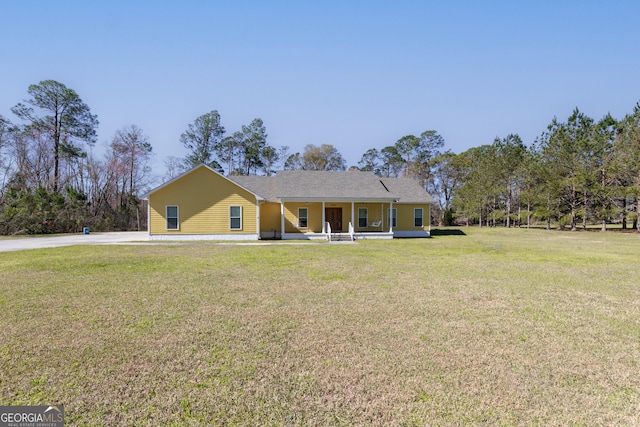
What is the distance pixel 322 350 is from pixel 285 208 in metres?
17.4

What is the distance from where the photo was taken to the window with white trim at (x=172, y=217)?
19406 mm

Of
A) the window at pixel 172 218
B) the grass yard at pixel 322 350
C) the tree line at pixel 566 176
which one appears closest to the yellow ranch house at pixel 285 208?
the window at pixel 172 218

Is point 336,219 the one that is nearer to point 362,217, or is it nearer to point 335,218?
point 335,218

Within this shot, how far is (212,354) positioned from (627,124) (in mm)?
34731

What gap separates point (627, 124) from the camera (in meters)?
25.7

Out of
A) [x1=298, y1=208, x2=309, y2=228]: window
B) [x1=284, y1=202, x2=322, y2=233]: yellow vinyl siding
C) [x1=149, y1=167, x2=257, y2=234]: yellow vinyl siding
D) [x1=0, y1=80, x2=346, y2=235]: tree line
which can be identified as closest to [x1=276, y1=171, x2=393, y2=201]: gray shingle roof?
[x1=284, y1=202, x2=322, y2=233]: yellow vinyl siding

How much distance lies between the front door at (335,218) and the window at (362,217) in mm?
1294

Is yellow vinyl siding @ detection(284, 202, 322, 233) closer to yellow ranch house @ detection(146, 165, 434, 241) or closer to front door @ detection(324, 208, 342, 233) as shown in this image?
yellow ranch house @ detection(146, 165, 434, 241)

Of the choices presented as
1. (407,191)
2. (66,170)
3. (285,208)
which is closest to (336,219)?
(285,208)

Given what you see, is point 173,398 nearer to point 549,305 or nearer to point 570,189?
point 549,305

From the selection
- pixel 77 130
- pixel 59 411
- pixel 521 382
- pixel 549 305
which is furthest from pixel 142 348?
pixel 77 130

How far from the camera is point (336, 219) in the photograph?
22.1 meters

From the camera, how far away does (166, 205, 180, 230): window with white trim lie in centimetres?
1941

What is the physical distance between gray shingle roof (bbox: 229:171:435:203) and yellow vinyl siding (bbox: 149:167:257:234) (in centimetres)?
266
